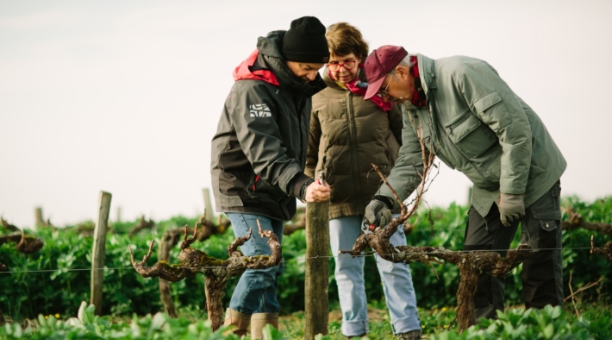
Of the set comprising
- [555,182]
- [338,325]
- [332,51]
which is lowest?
[338,325]

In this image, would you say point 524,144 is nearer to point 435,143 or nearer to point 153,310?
point 435,143

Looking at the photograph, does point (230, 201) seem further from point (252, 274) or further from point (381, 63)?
point (381, 63)

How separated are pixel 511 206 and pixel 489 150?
379 mm

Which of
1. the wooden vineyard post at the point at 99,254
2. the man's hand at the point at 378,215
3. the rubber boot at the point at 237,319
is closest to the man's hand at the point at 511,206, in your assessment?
the man's hand at the point at 378,215

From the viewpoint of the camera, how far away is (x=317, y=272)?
15.7ft

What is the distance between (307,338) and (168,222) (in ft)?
26.8

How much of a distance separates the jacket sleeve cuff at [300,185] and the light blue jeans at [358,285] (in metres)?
1.18

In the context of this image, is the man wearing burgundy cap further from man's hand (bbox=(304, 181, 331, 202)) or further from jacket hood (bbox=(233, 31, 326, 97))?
man's hand (bbox=(304, 181, 331, 202))

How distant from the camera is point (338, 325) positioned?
6844 mm

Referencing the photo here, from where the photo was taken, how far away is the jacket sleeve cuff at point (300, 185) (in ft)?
13.0

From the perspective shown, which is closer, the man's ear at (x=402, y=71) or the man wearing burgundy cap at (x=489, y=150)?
the man wearing burgundy cap at (x=489, y=150)

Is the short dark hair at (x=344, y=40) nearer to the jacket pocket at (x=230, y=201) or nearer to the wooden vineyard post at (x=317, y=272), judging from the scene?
the wooden vineyard post at (x=317, y=272)

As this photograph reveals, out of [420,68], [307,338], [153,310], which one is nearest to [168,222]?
[153,310]

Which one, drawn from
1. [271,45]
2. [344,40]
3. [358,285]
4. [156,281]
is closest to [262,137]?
[271,45]
